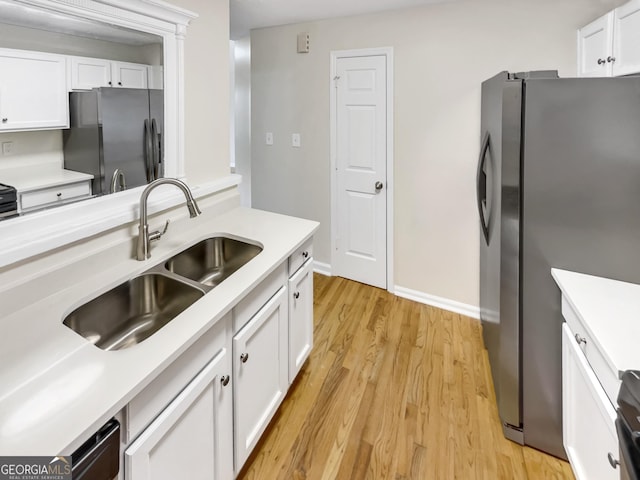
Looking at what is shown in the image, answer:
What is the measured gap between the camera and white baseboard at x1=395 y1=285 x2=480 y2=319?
9.37ft

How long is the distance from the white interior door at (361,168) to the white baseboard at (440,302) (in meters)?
0.21

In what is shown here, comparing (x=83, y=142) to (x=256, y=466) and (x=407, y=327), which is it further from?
(x=407, y=327)

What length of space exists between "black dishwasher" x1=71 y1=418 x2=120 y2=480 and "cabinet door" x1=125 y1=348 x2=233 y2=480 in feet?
0.23

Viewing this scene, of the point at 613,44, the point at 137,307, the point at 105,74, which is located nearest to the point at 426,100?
the point at 613,44

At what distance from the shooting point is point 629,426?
687mm

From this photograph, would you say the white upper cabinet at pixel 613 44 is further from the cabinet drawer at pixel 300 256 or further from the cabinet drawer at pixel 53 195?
the cabinet drawer at pixel 53 195

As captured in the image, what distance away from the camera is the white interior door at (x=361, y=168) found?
3.02 metres

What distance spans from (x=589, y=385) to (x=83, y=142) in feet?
6.39

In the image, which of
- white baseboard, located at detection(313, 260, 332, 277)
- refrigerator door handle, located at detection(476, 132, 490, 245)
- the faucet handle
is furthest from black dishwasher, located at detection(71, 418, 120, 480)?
white baseboard, located at detection(313, 260, 332, 277)

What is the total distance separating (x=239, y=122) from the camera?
446 centimetres

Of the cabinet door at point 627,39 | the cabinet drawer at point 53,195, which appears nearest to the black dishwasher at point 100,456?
the cabinet drawer at point 53,195

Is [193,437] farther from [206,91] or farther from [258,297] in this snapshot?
[206,91]

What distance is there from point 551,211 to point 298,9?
2415 millimetres

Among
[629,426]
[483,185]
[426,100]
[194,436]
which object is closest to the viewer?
[629,426]
